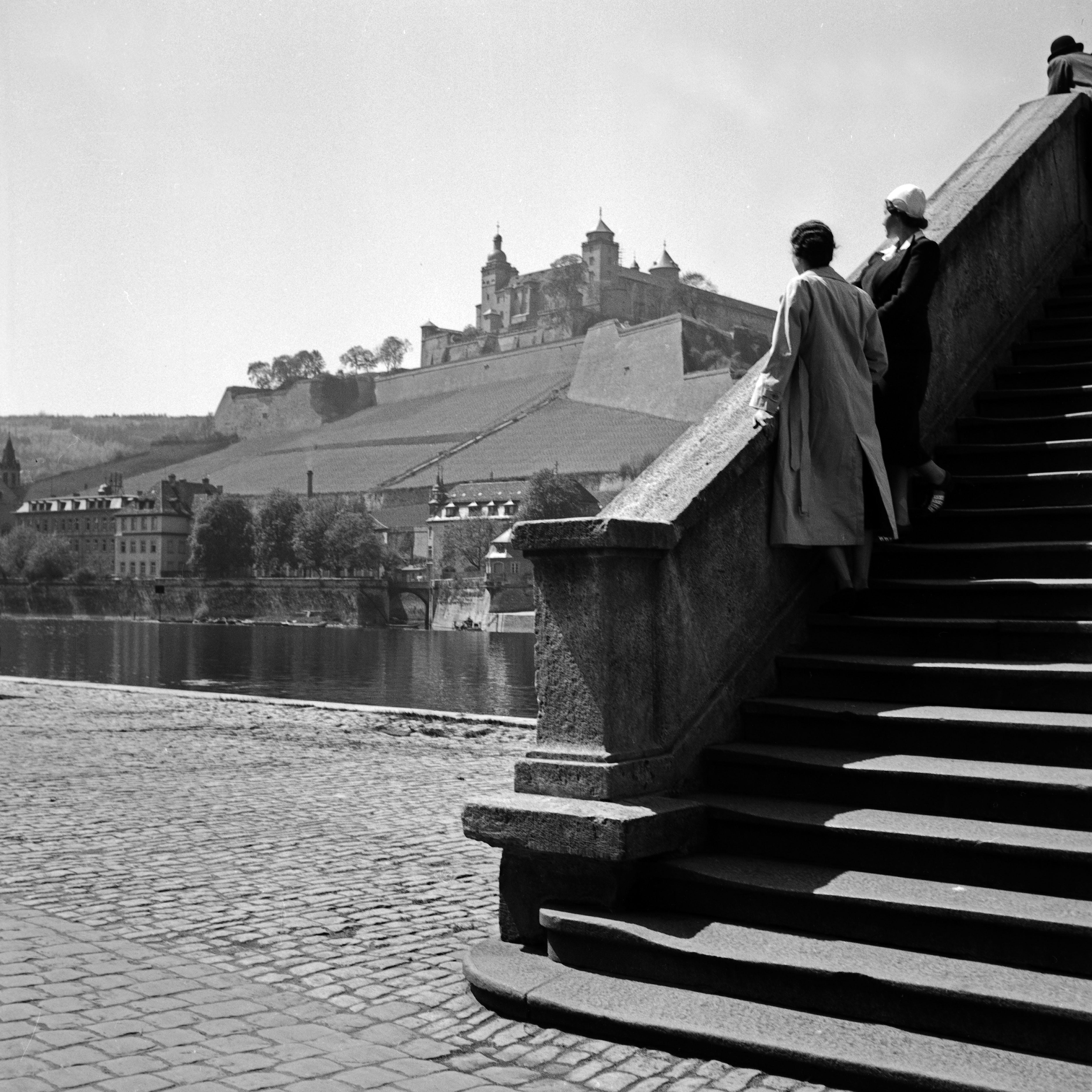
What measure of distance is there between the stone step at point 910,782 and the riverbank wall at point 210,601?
93987 millimetres

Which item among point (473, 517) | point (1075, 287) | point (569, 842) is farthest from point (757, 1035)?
point (473, 517)

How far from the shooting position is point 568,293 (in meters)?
136

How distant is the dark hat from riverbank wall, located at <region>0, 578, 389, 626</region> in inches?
3504

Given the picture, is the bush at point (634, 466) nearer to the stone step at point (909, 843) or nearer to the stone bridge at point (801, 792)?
the stone bridge at point (801, 792)

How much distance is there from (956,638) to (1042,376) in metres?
2.34

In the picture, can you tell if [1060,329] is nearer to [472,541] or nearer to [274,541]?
[472,541]

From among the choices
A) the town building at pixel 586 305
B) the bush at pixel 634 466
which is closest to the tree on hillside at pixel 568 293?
the town building at pixel 586 305

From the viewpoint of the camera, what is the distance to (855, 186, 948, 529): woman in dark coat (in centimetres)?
525

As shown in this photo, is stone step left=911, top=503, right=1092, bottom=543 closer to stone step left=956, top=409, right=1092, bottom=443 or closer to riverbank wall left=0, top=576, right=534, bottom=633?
stone step left=956, top=409, right=1092, bottom=443

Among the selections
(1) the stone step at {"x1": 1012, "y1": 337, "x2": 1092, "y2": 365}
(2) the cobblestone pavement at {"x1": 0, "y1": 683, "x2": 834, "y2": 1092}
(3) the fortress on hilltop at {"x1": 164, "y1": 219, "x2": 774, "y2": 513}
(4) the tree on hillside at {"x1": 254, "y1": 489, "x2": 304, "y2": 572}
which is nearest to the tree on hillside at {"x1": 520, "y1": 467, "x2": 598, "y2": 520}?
(3) the fortress on hilltop at {"x1": 164, "y1": 219, "x2": 774, "y2": 513}

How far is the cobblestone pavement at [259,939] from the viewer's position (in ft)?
10.7

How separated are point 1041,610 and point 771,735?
3.31 ft

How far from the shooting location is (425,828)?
686 cm

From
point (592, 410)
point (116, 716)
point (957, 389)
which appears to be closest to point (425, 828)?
point (957, 389)
